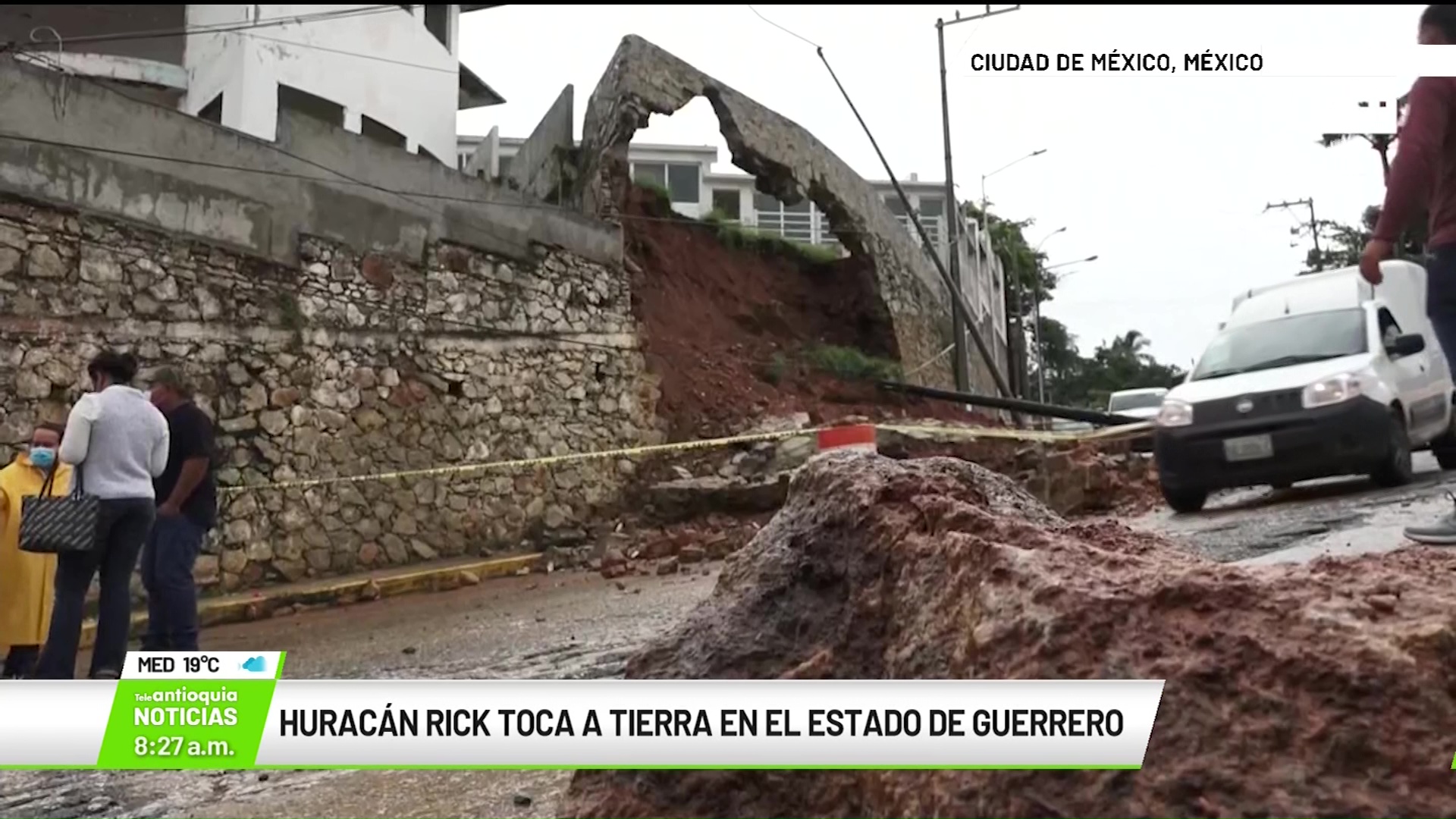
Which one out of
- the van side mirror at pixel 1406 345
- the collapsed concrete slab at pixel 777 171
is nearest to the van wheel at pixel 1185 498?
the van side mirror at pixel 1406 345

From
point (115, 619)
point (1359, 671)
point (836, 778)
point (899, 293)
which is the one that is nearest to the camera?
point (1359, 671)

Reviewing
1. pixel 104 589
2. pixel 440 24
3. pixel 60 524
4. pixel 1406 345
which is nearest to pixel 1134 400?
pixel 1406 345

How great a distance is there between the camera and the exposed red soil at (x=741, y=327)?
12367 mm

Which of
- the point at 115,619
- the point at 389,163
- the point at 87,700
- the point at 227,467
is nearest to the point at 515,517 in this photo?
the point at 227,467

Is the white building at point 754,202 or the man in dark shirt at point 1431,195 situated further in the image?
the white building at point 754,202

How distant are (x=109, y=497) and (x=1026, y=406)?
10078 millimetres

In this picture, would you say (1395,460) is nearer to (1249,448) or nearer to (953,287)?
(1249,448)

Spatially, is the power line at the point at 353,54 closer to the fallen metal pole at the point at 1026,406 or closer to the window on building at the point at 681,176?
the window on building at the point at 681,176

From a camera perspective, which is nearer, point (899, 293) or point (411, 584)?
point (411, 584)

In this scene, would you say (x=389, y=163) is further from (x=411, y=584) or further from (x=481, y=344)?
(x=411, y=584)

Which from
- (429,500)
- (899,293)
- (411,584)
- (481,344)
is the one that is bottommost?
(411,584)

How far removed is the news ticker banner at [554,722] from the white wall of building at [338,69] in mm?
13799

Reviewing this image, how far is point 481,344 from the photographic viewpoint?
10.1 m

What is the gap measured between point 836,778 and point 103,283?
755 cm
